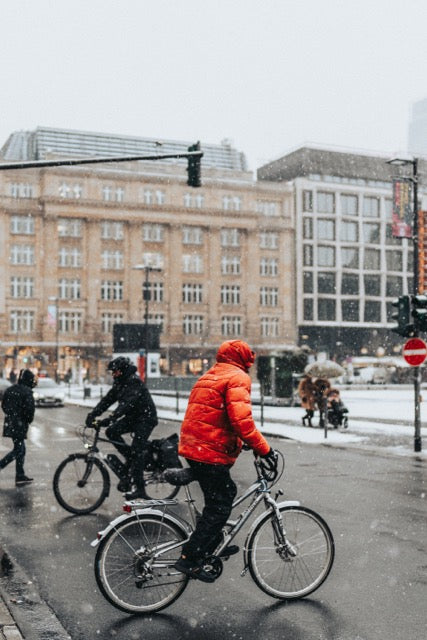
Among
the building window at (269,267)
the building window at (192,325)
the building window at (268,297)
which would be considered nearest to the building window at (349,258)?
the building window at (269,267)

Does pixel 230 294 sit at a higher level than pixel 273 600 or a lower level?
higher

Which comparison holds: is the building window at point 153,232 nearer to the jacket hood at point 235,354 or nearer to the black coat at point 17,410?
the black coat at point 17,410

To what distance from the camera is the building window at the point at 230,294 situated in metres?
93.6

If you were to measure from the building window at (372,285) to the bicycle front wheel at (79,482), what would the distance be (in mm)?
91239

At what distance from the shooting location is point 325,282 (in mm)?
96312

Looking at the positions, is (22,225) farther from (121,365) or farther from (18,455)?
(121,365)

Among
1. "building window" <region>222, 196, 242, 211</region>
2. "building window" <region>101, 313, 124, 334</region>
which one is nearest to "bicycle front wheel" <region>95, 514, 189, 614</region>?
"building window" <region>101, 313, 124, 334</region>

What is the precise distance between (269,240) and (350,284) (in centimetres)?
1149

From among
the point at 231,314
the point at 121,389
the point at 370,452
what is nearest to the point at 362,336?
the point at 231,314

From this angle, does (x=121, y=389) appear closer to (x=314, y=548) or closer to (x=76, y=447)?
(x=314, y=548)

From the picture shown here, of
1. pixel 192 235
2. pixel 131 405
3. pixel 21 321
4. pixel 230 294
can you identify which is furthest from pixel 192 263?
pixel 131 405

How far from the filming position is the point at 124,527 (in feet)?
18.1

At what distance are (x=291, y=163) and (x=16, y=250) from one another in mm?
34973

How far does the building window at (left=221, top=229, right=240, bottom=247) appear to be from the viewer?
308 feet
